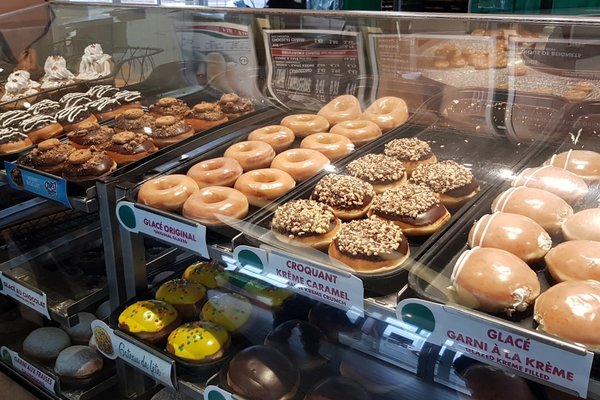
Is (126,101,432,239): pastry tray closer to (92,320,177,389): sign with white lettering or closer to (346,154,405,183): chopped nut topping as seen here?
(346,154,405,183): chopped nut topping

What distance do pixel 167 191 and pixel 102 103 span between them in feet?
3.45

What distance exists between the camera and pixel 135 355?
161 cm

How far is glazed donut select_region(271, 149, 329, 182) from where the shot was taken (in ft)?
5.57

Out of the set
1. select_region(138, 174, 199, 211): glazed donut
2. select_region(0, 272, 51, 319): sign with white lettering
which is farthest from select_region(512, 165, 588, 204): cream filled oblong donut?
select_region(0, 272, 51, 319): sign with white lettering

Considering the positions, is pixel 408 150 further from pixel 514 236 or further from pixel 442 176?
pixel 514 236

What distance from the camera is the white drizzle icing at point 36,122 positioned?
7.14 ft

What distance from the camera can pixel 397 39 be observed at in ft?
6.00

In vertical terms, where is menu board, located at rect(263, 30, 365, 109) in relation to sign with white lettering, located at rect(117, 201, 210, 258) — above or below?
above

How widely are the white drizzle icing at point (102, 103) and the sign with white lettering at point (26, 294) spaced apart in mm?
783

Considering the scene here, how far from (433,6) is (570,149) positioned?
3.65 m

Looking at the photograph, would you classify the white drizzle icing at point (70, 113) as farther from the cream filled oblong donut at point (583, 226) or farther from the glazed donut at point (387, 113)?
the cream filled oblong donut at point (583, 226)

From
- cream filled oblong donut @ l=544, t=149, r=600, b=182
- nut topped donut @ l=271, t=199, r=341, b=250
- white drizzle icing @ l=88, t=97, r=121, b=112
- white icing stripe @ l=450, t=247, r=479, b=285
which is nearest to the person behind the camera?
white icing stripe @ l=450, t=247, r=479, b=285

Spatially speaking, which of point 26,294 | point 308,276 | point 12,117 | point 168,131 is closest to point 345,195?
point 308,276

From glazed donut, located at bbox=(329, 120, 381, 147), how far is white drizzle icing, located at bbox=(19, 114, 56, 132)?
1.15m
